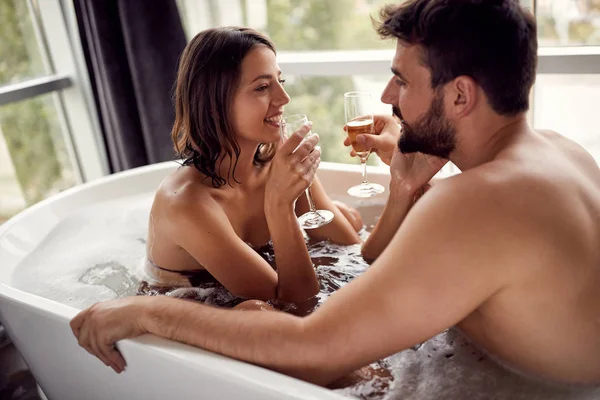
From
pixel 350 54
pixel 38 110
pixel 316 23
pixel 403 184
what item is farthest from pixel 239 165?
pixel 316 23

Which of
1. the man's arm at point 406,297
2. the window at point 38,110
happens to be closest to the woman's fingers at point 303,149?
the man's arm at point 406,297

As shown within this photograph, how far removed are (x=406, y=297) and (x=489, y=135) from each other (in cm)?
41

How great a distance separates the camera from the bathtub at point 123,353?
1.25m

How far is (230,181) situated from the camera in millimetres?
1960

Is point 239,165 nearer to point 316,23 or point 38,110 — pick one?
point 38,110

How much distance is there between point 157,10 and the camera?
3111 mm

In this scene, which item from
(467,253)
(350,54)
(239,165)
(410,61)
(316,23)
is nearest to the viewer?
(467,253)

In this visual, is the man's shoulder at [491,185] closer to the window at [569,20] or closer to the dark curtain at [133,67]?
the window at [569,20]

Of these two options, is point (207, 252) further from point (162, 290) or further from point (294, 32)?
point (294, 32)

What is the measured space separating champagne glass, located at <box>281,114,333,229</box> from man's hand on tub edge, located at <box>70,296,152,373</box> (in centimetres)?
59

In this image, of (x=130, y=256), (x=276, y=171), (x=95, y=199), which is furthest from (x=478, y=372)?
(x=95, y=199)

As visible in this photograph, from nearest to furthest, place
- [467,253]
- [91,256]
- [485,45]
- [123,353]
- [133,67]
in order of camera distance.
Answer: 1. [467,253]
2. [485,45]
3. [123,353]
4. [91,256]
5. [133,67]

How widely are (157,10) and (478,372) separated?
245 cm

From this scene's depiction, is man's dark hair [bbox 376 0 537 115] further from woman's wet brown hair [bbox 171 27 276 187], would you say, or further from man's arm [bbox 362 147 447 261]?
woman's wet brown hair [bbox 171 27 276 187]
